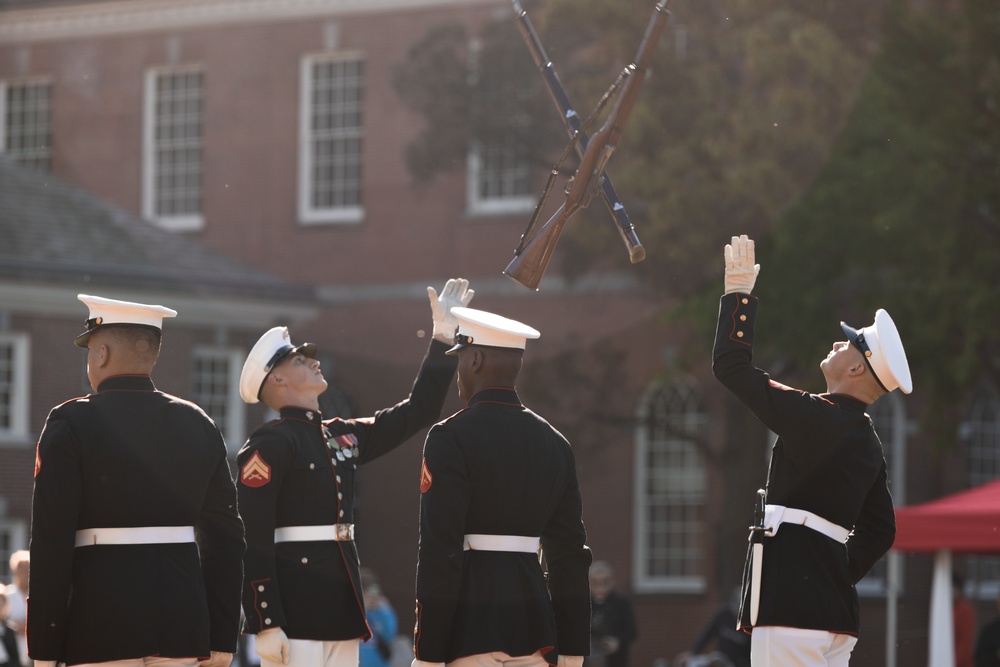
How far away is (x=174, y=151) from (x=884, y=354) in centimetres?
2327

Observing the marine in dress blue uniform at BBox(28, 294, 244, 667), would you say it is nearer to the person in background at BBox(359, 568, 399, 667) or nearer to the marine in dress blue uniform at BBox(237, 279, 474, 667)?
the marine in dress blue uniform at BBox(237, 279, 474, 667)

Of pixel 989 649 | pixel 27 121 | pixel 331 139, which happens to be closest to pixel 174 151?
pixel 27 121

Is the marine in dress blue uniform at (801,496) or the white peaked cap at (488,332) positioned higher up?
the white peaked cap at (488,332)

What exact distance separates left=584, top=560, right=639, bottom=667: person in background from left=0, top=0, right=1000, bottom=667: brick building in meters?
4.78

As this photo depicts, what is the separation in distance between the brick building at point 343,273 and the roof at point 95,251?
43 millimetres

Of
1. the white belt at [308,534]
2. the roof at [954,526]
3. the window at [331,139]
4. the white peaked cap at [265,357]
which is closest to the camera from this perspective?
the white belt at [308,534]

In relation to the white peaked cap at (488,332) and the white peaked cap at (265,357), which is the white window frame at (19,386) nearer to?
the white peaked cap at (265,357)

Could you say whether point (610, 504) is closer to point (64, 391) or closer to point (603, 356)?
point (603, 356)

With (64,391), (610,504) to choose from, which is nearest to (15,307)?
(64,391)

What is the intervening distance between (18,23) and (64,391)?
32.2 ft

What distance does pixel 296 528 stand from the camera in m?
6.84

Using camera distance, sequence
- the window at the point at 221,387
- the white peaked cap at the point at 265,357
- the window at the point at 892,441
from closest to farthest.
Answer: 1. the white peaked cap at the point at 265,357
2. the window at the point at 221,387
3. the window at the point at 892,441

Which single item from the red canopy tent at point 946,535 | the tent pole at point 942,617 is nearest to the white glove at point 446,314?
the red canopy tent at point 946,535

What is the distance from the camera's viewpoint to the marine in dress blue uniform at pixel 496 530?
19.5ft
